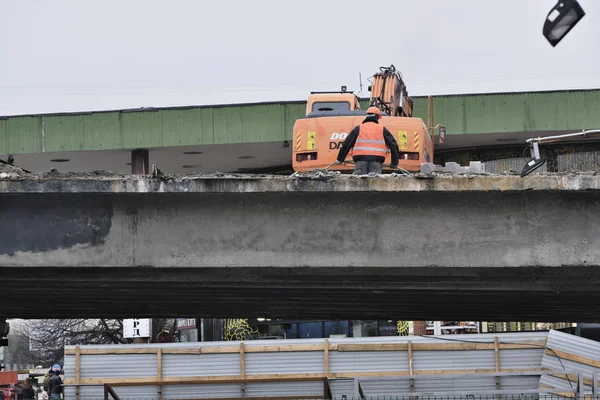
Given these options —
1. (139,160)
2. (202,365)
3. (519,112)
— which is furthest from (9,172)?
(519,112)

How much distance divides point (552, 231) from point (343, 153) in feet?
16.5

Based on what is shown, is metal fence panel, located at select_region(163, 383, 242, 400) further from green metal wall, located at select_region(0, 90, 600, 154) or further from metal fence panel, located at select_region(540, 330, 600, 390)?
green metal wall, located at select_region(0, 90, 600, 154)

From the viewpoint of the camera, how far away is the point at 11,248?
46.6ft

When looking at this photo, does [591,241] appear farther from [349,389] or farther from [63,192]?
[349,389]

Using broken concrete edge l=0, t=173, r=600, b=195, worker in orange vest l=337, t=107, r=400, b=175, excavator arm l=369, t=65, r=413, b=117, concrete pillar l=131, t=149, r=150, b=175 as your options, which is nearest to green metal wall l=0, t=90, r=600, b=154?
concrete pillar l=131, t=149, r=150, b=175

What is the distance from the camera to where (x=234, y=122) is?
38.0m

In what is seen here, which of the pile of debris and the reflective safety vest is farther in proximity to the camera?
the reflective safety vest

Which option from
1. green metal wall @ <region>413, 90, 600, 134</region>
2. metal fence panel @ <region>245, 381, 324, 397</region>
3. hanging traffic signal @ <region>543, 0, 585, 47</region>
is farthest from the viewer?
green metal wall @ <region>413, 90, 600, 134</region>

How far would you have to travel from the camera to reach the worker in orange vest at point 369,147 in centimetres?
1741

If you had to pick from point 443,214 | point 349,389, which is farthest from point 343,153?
point 349,389

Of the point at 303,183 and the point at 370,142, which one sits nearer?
the point at 303,183

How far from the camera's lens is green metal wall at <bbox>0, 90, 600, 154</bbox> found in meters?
36.8

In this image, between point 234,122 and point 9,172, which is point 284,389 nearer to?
point 9,172

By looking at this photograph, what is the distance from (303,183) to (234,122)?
80.8 feet
